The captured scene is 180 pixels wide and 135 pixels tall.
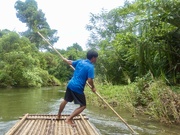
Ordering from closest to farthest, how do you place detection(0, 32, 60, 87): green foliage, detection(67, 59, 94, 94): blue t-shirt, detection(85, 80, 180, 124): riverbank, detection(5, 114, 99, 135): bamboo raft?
detection(5, 114, 99, 135): bamboo raft, detection(67, 59, 94, 94): blue t-shirt, detection(85, 80, 180, 124): riverbank, detection(0, 32, 60, 87): green foliage

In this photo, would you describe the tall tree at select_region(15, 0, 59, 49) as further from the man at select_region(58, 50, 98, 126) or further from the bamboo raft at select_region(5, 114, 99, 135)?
the man at select_region(58, 50, 98, 126)

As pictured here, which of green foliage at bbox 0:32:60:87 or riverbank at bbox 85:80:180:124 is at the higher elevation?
green foliage at bbox 0:32:60:87

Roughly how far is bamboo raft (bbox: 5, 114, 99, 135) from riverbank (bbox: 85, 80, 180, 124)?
7.44 ft

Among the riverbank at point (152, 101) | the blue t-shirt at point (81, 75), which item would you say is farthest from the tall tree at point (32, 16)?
the blue t-shirt at point (81, 75)

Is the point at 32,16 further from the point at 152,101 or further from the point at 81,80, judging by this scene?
the point at 81,80

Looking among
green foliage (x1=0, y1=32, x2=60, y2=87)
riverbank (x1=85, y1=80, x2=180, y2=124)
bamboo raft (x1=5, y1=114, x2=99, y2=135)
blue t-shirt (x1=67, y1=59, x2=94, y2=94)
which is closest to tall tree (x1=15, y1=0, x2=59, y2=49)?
green foliage (x1=0, y1=32, x2=60, y2=87)

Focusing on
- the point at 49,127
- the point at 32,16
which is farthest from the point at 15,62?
the point at 49,127

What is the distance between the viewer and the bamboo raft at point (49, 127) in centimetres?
426

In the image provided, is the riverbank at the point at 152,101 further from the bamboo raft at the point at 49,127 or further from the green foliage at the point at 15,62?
the green foliage at the point at 15,62

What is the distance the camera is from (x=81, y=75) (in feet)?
15.6

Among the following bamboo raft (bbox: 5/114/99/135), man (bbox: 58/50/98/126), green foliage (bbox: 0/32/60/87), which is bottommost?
bamboo raft (bbox: 5/114/99/135)

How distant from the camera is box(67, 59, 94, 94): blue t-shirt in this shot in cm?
468

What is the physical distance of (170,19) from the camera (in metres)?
8.09

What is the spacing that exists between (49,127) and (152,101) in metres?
3.92
